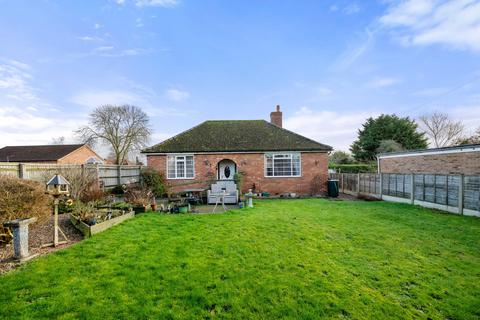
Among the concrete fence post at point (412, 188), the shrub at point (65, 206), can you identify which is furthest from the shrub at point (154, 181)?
the concrete fence post at point (412, 188)

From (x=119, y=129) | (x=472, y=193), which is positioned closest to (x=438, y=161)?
(x=472, y=193)

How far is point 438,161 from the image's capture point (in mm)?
11953

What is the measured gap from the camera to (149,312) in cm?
309

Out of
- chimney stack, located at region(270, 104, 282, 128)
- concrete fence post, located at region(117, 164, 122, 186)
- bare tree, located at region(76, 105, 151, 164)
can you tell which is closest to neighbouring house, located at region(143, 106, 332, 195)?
concrete fence post, located at region(117, 164, 122, 186)

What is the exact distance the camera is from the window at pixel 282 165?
15375mm

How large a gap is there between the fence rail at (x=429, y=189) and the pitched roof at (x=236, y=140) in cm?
384

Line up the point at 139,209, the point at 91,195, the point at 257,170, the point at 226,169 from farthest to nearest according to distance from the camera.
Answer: the point at 226,169, the point at 257,170, the point at 91,195, the point at 139,209

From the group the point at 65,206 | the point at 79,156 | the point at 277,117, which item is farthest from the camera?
the point at 79,156

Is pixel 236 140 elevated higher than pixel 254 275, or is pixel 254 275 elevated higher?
pixel 236 140

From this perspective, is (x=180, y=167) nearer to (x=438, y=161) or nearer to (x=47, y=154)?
(x=438, y=161)

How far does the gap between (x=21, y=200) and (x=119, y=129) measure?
29.3 metres

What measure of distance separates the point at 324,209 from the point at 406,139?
26.9 metres

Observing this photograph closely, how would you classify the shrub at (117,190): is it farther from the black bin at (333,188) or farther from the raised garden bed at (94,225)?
the black bin at (333,188)

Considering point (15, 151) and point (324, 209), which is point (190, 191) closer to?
point (324, 209)
